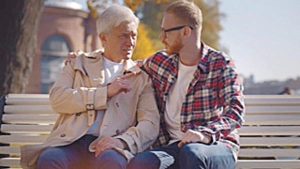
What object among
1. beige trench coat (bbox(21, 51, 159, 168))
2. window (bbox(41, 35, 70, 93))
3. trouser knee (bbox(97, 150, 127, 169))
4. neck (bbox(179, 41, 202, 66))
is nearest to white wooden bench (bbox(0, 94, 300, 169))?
beige trench coat (bbox(21, 51, 159, 168))

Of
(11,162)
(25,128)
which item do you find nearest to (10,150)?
(11,162)

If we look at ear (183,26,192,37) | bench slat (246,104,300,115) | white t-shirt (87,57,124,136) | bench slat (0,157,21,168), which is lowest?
bench slat (0,157,21,168)

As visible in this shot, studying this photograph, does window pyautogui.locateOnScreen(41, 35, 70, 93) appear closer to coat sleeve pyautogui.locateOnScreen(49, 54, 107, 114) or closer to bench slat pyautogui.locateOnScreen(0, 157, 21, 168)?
bench slat pyautogui.locateOnScreen(0, 157, 21, 168)

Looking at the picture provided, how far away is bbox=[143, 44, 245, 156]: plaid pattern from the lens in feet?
12.1

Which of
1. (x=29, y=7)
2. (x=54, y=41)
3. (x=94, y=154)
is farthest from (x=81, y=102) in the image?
(x=54, y=41)

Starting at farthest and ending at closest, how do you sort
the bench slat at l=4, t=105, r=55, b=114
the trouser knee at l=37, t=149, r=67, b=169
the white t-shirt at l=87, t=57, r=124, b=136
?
the bench slat at l=4, t=105, r=55, b=114, the white t-shirt at l=87, t=57, r=124, b=136, the trouser knee at l=37, t=149, r=67, b=169

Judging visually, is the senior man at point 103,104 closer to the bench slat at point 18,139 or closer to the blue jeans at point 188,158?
the blue jeans at point 188,158

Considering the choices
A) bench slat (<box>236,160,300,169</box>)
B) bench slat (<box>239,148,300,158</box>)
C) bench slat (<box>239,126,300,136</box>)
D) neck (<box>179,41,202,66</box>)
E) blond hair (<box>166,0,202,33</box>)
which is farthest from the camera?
bench slat (<box>239,126,300,136</box>)

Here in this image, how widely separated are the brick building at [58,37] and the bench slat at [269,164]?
35136 millimetres

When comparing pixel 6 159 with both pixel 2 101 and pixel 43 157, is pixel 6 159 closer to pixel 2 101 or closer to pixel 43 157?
pixel 2 101

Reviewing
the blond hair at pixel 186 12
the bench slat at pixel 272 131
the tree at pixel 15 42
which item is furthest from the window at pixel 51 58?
the blond hair at pixel 186 12

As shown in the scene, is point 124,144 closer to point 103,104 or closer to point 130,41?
point 103,104

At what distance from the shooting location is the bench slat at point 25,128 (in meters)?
4.44

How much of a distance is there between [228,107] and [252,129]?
80cm
